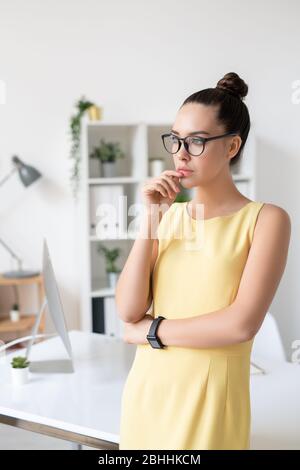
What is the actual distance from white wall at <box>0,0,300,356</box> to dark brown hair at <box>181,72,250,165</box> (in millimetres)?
2472

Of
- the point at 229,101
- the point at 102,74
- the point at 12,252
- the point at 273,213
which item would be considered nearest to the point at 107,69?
the point at 102,74

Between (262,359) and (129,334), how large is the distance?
3.08 feet

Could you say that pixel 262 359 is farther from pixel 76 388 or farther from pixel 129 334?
pixel 129 334

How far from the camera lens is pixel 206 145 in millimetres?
1007

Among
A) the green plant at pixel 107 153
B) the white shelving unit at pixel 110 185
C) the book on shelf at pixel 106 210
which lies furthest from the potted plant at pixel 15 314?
the green plant at pixel 107 153

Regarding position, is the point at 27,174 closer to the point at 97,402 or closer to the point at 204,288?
the point at 97,402

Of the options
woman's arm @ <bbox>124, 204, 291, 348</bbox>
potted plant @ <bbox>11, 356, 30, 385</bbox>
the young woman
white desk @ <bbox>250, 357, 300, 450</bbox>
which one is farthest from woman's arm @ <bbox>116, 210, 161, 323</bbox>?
potted plant @ <bbox>11, 356, 30, 385</bbox>

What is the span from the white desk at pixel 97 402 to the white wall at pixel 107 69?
1.77 meters

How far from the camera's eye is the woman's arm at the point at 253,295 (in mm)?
1002

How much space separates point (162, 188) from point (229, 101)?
0.72 ft

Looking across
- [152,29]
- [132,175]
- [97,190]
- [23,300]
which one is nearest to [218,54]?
[152,29]

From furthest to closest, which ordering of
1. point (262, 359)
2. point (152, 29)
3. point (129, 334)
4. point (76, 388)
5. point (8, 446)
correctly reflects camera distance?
point (152, 29), point (8, 446), point (262, 359), point (76, 388), point (129, 334)

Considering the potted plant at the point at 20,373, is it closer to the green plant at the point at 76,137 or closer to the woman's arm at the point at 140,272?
the woman's arm at the point at 140,272

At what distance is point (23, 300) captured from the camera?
3.62 metres
